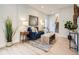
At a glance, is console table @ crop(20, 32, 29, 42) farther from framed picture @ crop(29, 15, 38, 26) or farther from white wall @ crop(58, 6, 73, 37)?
white wall @ crop(58, 6, 73, 37)

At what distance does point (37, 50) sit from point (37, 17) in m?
0.79

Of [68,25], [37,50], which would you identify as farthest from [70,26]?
[37,50]

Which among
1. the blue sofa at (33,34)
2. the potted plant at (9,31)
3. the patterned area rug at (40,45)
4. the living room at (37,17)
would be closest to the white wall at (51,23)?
the living room at (37,17)

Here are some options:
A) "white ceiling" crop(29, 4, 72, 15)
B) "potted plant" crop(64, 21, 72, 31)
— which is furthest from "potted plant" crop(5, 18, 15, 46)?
"potted plant" crop(64, 21, 72, 31)

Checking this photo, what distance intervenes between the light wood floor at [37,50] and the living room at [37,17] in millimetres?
32

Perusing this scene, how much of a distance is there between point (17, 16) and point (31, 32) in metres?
0.51

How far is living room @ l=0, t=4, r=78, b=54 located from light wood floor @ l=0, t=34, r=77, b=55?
3cm

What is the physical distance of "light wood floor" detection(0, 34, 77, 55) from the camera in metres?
2.33

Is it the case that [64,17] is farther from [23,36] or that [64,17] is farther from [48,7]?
[23,36]

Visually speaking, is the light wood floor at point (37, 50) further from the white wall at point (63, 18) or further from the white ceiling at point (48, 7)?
the white ceiling at point (48, 7)

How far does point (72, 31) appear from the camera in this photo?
Answer: 2379mm

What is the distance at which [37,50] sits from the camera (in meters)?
2.43
